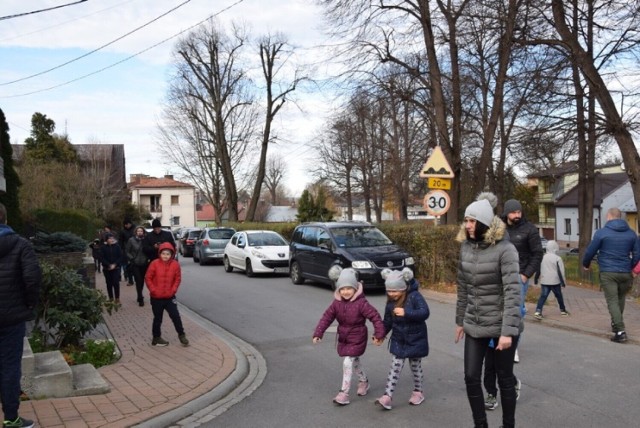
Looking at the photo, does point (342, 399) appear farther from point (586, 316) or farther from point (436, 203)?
point (436, 203)

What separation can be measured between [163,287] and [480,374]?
5240mm

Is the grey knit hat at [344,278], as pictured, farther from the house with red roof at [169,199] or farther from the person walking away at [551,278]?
the house with red roof at [169,199]

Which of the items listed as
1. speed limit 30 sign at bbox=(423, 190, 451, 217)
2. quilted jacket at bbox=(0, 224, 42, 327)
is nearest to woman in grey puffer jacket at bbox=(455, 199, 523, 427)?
quilted jacket at bbox=(0, 224, 42, 327)

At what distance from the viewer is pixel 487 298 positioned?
14.9 ft

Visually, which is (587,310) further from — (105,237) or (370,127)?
(370,127)

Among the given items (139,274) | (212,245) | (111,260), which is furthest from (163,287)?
(212,245)

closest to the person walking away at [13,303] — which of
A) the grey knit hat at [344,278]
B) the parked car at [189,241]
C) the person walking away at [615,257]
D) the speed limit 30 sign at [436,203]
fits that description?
the grey knit hat at [344,278]

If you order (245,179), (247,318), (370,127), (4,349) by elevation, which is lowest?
(247,318)

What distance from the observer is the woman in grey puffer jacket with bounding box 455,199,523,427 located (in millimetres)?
4488

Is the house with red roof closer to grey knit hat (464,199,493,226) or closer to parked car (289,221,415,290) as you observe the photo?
parked car (289,221,415,290)

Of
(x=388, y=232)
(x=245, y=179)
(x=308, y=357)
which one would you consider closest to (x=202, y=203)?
(x=245, y=179)

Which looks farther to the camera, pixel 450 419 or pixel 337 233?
pixel 337 233

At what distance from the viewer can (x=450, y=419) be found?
17.7 feet

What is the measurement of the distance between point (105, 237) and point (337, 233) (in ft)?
18.6
